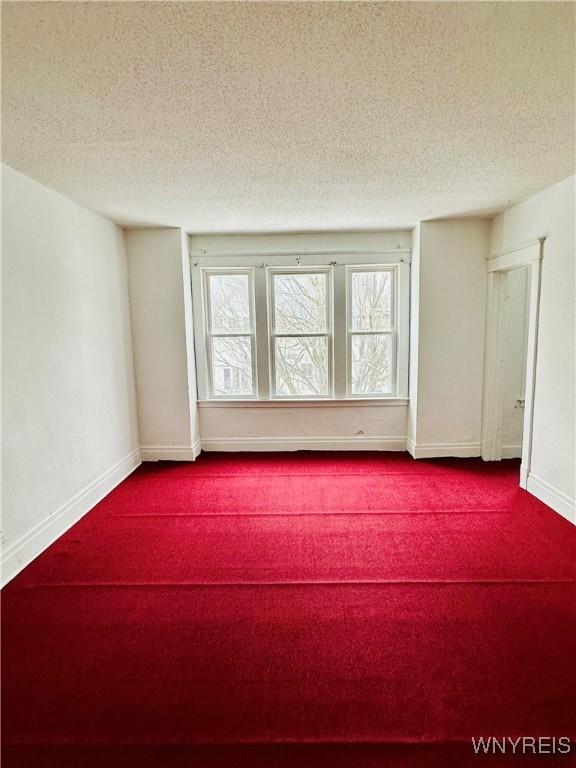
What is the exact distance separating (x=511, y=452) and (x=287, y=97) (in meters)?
3.96

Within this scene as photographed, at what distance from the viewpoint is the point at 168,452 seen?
4215mm

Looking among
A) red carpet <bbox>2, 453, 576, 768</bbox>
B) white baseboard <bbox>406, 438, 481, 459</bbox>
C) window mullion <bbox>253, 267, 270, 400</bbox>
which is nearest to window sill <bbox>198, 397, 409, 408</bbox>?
window mullion <bbox>253, 267, 270, 400</bbox>

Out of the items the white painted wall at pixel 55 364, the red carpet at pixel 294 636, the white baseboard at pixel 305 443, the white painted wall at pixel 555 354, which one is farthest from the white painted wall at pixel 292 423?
the white painted wall at pixel 555 354

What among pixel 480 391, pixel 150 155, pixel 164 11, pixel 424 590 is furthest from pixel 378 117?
pixel 480 391

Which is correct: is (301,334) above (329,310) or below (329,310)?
below

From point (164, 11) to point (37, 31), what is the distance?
1.55ft

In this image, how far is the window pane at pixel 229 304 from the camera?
14.2 ft

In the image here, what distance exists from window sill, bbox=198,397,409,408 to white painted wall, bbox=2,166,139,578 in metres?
1.09

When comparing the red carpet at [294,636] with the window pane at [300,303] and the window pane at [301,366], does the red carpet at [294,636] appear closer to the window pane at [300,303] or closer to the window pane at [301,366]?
the window pane at [301,366]

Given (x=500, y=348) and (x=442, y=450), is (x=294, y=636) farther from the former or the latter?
(x=500, y=348)

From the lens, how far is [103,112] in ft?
5.89

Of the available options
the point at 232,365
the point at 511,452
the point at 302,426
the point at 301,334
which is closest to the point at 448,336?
the point at 511,452

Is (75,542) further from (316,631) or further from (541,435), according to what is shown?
(541,435)

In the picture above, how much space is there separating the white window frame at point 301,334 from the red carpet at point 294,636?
61.4 inches
